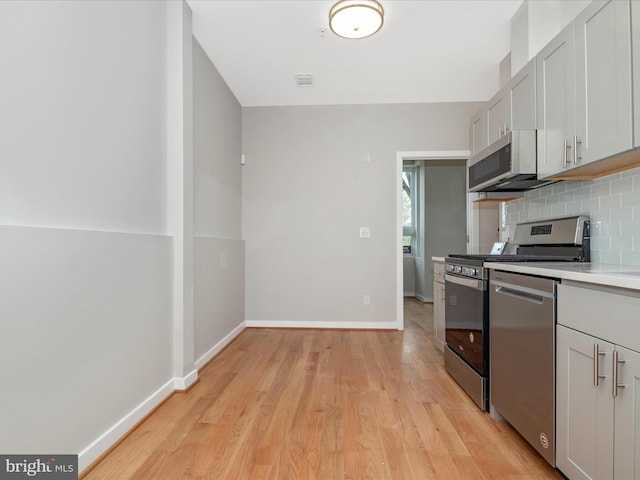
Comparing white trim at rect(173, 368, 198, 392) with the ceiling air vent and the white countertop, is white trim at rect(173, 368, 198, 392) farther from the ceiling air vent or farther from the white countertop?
the ceiling air vent

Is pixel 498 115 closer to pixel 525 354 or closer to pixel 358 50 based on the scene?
pixel 358 50

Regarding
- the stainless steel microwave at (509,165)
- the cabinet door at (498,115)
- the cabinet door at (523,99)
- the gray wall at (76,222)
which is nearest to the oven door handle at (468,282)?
the stainless steel microwave at (509,165)

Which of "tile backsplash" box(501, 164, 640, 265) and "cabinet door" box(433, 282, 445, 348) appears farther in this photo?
"cabinet door" box(433, 282, 445, 348)

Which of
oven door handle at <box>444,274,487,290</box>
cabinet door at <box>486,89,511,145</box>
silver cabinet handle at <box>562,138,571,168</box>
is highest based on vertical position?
cabinet door at <box>486,89,511,145</box>

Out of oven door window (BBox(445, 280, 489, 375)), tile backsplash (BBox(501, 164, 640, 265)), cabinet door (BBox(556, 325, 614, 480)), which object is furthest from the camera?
oven door window (BBox(445, 280, 489, 375))

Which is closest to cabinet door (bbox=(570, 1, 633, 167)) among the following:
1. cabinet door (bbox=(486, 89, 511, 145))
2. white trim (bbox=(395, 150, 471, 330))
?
cabinet door (bbox=(486, 89, 511, 145))

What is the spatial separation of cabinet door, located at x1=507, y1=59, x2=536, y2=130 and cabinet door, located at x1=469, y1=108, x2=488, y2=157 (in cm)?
59

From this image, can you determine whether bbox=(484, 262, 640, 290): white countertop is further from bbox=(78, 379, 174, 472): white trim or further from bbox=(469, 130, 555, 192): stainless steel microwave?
bbox=(78, 379, 174, 472): white trim

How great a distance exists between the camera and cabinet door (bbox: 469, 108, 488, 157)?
3205 mm

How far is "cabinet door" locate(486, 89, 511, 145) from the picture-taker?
268 centimetres

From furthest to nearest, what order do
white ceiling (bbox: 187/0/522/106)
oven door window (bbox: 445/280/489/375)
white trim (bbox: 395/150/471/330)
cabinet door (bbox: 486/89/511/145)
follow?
white trim (bbox: 395/150/471/330)
cabinet door (bbox: 486/89/511/145)
white ceiling (bbox: 187/0/522/106)
oven door window (bbox: 445/280/489/375)

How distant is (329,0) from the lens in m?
2.38

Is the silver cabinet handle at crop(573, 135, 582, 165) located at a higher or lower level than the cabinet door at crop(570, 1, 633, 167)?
lower

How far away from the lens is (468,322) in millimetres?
2256
